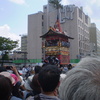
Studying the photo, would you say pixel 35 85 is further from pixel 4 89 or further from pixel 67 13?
pixel 67 13

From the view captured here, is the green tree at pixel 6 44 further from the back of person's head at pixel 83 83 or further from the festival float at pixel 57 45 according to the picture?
the back of person's head at pixel 83 83

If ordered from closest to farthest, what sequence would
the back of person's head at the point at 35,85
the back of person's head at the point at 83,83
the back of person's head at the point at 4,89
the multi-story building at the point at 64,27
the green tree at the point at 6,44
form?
the back of person's head at the point at 83,83, the back of person's head at the point at 4,89, the back of person's head at the point at 35,85, the green tree at the point at 6,44, the multi-story building at the point at 64,27

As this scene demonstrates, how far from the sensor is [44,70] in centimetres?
190

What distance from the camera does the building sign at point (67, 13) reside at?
49656 millimetres

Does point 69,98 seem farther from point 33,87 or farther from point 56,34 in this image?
point 56,34

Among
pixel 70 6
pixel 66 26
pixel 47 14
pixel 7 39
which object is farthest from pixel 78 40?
pixel 7 39

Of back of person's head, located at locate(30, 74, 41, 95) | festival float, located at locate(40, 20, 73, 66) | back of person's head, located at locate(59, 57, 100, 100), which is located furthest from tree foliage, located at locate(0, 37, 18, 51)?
back of person's head, located at locate(59, 57, 100, 100)

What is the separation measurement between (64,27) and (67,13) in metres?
4.50

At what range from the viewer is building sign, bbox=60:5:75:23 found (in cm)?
4966

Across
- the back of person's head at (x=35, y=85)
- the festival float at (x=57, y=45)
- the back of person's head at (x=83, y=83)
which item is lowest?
the back of person's head at (x=35, y=85)

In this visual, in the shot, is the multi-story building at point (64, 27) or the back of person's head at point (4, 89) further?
the multi-story building at point (64, 27)

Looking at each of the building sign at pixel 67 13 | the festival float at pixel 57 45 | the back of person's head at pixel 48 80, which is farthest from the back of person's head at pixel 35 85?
the building sign at pixel 67 13

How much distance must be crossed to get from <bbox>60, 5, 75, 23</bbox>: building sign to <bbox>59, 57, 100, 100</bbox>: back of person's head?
163 feet

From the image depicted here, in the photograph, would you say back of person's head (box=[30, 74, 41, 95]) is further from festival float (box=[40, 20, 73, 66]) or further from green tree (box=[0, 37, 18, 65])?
green tree (box=[0, 37, 18, 65])
